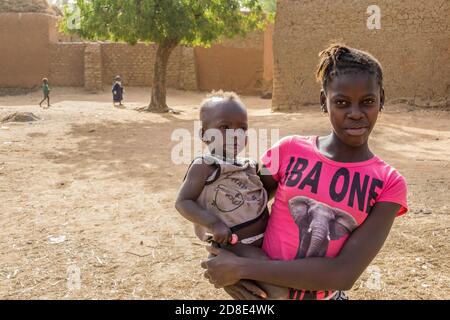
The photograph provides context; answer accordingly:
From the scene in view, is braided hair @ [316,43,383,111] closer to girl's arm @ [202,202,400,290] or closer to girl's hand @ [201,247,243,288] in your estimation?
girl's arm @ [202,202,400,290]

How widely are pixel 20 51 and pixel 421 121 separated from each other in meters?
16.8

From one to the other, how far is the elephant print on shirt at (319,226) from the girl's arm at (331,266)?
0.04 meters

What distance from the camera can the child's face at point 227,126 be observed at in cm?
166

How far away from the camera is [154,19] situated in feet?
40.2

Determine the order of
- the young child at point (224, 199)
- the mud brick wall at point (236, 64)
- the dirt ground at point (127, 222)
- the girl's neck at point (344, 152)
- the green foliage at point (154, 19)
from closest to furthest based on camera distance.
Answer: the girl's neck at point (344, 152) → the young child at point (224, 199) → the dirt ground at point (127, 222) → the green foliage at point (154, 19) → the mud brick wall at point (236, 64)

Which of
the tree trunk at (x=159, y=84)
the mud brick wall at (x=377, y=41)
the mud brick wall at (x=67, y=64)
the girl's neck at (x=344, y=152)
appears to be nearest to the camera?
the girl's neck at (x=344, y=152)

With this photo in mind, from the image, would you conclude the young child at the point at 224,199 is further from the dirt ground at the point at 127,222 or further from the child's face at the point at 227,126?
the dirt ground at the point at 127,222

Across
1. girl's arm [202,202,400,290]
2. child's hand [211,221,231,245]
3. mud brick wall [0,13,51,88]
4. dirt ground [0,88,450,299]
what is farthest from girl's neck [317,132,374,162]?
mud brick wall [0,13,51,88]

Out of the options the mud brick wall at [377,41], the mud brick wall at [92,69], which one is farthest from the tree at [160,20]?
the mud brick wall at [92,69]

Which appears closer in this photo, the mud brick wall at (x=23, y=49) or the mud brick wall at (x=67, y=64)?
the mud brick wall at (x=23, y=49)

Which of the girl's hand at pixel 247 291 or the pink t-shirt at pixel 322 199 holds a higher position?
the pink t-shirt at pixel 322 199

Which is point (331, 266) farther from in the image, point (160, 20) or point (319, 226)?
point (160, 20)

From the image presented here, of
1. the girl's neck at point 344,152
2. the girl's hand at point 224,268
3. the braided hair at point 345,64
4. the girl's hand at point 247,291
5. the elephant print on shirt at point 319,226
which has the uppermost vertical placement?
the braided hair at point 345,64
